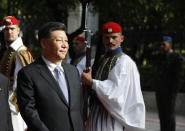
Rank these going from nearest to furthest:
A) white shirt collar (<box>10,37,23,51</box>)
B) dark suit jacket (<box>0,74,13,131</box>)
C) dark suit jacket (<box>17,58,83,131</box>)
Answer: dark suit jacket (<box>0,74,13,131</box>), dark suit jacket (<box>17,58,83,131</box>), white shirt collar (<box>10,37,23,51</box>)

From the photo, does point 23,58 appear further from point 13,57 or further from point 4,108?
point 4,108

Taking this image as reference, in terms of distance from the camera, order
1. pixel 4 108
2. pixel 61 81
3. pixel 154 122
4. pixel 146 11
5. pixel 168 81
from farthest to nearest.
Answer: pixel 146 11, pixel 154 122, pixel 168 81, pixel 61 81, pixel 4 108

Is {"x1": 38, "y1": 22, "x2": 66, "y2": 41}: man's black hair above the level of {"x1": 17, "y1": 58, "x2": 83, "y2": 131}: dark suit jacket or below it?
above

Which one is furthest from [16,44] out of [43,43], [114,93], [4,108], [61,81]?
[4,108]

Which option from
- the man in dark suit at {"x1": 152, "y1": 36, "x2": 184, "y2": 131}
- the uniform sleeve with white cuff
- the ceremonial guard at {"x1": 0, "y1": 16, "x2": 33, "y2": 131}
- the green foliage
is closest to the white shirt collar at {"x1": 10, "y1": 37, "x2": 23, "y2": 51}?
the ceremonial guard at {"x1": 0, "y1": 16, "x2": 33, "y2": 131}

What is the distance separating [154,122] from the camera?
11219mm

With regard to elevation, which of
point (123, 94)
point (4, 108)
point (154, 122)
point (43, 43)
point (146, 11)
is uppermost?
point (43, 43)

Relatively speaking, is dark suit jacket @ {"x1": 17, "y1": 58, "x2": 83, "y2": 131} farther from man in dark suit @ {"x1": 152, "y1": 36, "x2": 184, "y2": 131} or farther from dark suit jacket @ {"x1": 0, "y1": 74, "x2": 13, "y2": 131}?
man in dark suit @ {"x1": 152, "y1": 36, "x2": 184, "y2": 131}

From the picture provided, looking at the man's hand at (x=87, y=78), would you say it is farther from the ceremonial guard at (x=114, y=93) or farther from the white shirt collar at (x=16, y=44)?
the white shirt collar at (x=16, y=44)

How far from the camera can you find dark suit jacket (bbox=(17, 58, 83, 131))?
3732mm

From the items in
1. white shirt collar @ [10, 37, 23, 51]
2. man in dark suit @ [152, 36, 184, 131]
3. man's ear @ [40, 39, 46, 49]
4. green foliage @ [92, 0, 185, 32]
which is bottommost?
man in dark suit @ [152, 36, 184, 131]

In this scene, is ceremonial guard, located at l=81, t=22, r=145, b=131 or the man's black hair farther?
ceremonial guard, located at l=81, t=22, r=145, b=131

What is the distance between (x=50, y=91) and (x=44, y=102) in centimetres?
10

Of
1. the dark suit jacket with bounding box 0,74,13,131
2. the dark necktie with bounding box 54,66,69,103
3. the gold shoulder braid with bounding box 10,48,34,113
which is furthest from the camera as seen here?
the gold shoulder braid with bounding box 10,48,34,113
